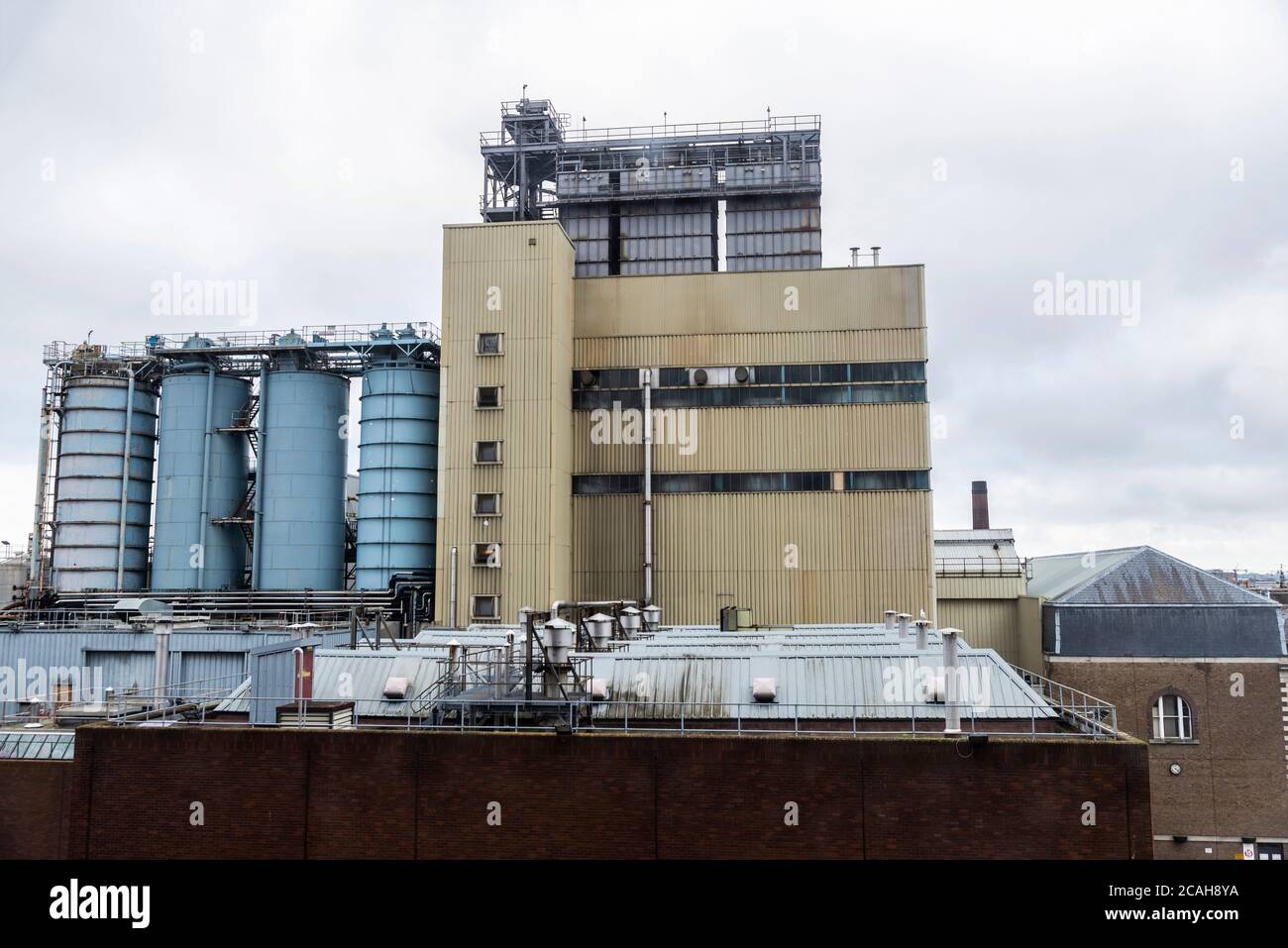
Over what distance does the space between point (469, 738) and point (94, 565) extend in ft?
120

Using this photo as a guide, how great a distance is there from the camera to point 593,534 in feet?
140

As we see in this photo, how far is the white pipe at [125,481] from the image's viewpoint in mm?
45875

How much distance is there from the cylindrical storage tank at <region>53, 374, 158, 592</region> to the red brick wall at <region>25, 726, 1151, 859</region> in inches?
1217

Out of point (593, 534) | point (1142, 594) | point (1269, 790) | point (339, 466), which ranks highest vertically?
point (339, 466)

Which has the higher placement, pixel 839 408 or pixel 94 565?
pixel 839 408

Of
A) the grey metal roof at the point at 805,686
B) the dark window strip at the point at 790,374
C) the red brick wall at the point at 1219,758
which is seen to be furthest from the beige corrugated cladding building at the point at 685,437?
the grey metal roof at the point at 805,686

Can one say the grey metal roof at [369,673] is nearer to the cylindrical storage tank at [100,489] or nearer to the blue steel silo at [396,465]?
the blue steel silo at [396,465]

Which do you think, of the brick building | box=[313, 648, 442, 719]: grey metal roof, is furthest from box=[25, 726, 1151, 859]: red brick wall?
the brick building

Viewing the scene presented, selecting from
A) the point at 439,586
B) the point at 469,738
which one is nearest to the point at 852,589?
the point at 439,586

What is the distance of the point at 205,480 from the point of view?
45.9 m

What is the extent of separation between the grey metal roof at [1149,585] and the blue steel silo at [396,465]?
98.8ft

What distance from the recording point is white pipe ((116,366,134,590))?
45875mm

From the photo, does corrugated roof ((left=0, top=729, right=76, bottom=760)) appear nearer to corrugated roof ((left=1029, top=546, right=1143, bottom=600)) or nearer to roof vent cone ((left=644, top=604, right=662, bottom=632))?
roof vent cone ((left=644, top=604, right=662, bottom=632))
